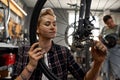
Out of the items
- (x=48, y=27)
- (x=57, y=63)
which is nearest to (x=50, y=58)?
(x=57, y=63)

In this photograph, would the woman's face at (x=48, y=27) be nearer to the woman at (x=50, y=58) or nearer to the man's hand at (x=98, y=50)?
the woman at (x=50, y=58)

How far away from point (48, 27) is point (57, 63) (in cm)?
20

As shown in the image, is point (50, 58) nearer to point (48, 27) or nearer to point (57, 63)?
point (57, 63)

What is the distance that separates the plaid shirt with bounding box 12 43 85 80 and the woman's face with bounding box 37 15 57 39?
0.12 metres

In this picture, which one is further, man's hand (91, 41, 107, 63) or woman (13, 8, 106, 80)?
woman (13, 8, 106, 80)

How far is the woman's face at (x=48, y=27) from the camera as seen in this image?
1014mm

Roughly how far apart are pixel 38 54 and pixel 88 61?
1.59 meters

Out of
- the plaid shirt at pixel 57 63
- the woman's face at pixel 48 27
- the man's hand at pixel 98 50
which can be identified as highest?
the woman's face at pixel 48 27

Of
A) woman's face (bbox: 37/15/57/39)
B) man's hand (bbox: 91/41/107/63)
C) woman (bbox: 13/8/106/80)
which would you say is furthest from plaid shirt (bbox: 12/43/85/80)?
man's hand (bbox: 91/41/107/63)

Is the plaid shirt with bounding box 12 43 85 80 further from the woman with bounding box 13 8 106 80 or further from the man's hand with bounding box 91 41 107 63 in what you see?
the man's hand with bounding box 91 41 107 63

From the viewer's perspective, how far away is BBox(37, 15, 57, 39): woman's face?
1.01 metres

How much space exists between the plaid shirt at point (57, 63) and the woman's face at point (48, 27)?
0.39 feet

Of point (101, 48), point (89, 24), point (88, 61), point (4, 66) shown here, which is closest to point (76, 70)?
point (89, 24)

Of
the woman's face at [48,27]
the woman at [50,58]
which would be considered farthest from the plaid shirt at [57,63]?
the woman's face at [48,27]
